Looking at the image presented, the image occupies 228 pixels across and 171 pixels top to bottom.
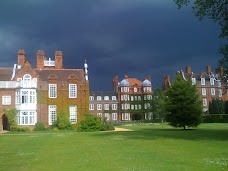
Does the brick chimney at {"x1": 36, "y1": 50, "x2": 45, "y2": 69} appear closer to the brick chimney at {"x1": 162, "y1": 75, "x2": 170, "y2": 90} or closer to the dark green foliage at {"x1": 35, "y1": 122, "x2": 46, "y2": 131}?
the dark green foliage at {"x1": 35, "y1": 122, "x2": 46, "y2": 131}

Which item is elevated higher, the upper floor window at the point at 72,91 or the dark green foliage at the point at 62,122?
the upper floor window at the point at 72,91

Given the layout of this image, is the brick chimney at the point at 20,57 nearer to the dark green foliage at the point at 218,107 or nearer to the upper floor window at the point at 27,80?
the upper floor window at the point at 27,80

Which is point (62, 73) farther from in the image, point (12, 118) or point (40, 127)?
point (12, 118)

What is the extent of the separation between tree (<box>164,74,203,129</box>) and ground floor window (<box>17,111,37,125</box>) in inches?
761

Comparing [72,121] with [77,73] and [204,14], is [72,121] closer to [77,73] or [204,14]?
[77,73]

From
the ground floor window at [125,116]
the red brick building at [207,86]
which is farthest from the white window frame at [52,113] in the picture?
the ground floor window at [125,116]

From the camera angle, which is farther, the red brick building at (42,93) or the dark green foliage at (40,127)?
the red brick building at (42,93)

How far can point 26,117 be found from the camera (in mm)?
45000

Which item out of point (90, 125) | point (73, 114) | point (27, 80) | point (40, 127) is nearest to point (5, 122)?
point (40, 127)

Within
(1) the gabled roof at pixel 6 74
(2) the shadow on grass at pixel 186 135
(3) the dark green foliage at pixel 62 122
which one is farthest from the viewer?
(1) the gabled roof at pixel 6 74

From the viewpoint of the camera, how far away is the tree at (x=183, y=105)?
119 feet

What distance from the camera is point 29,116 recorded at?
45219mm

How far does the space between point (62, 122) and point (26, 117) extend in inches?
200

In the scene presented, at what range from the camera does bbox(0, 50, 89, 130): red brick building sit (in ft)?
149
